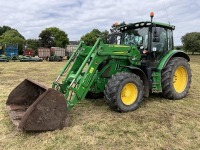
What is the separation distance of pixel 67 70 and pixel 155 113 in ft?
8.59

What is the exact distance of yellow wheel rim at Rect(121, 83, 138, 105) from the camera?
601 centimetres

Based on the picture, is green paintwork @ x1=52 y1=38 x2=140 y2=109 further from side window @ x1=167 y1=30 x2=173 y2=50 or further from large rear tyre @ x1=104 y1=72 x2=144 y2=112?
side window @ x1=167 y1=30 x2=173 y2=50

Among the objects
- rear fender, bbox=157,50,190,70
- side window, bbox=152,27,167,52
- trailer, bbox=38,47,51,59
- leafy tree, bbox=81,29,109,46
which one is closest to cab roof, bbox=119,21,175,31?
side window, bbox=152,27,167,52

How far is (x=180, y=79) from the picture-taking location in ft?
26.0

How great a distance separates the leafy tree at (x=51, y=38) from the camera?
5519 cm

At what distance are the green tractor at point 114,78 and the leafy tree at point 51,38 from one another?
4835 cm

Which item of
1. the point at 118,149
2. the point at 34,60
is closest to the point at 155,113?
the point at 118,149

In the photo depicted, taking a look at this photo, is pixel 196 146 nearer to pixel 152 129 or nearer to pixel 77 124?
pixel 152 129

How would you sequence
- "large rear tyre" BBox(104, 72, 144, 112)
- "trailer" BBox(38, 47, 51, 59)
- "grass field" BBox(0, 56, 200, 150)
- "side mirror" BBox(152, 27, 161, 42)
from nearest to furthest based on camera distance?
1. "grass field" BBox(0, 56, 200, 150)
2. "large rear tyre" BBox(104, 72, 144, 112)
3. "side mirror" BBox(152, 27, 161, 42)
4. "trailer" BBox(38, 47, 51, 59)

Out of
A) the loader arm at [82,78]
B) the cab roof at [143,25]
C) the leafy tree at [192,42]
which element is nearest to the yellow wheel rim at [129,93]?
the loader arm at [82,78]

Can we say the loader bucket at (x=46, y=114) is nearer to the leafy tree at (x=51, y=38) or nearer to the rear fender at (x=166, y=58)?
the rear fender at (x=166, y=58)

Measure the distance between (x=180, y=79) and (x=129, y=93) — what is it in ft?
8.59

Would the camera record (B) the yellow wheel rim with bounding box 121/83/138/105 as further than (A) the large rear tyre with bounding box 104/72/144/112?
Yes

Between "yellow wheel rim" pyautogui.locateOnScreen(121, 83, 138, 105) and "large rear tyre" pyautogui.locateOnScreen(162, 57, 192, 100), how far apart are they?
4.42 feet
